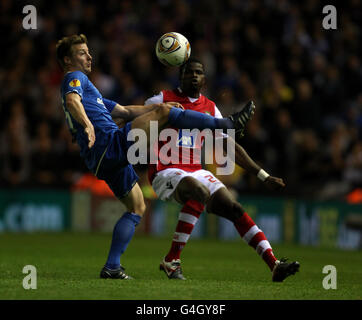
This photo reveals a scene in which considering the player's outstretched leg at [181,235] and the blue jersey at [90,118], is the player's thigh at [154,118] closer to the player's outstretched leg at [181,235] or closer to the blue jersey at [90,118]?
the blue jersey at [90,118]

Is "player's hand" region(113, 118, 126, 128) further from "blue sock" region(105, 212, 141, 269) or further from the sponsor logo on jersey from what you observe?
"blue sock" region(105, 212, 141, 269)

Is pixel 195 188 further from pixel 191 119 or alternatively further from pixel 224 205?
pixel 191 119

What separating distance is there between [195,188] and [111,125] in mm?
964

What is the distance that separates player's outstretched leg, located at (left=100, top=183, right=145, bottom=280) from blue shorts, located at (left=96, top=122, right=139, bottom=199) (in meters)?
0.12

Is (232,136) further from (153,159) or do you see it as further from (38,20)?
(38,20)

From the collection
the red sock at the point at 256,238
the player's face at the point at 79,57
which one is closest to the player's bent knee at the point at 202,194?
the red sock at the point at 256,238

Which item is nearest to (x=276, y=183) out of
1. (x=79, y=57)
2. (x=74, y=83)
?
(x=74, y=83)

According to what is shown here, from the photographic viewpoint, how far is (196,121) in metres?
6.72

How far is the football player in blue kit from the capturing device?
675cm

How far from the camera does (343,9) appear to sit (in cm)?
1720

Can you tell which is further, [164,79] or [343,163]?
[164,79]

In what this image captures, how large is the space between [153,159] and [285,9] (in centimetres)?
1072

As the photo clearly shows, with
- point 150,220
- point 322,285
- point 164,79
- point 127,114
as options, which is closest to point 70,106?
point 127,114

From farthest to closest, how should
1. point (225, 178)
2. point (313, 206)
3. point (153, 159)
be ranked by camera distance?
1. point (225, 178)
2. point (313, 206)
3. point (153, 159)
